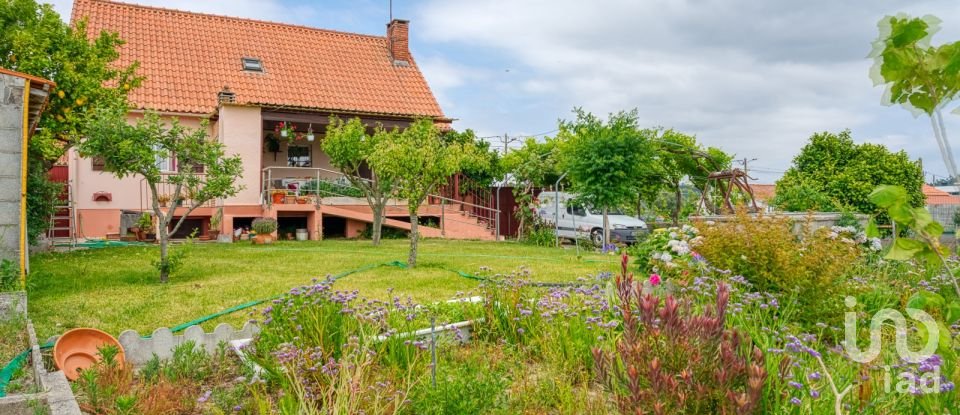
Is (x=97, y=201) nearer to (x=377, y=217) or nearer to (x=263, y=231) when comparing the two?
(x=263, y=231)

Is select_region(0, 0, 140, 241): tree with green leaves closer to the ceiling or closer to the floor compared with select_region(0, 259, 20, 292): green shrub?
closer to the ceiling

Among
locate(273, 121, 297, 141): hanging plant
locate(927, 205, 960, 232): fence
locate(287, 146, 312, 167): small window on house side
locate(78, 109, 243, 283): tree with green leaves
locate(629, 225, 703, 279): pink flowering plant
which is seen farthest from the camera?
locate(927, 205, 960, 232): fence

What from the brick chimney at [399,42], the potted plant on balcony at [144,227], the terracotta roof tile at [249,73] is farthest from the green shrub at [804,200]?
the potted plant on balcony at [144,227]

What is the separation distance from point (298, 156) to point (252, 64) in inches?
132

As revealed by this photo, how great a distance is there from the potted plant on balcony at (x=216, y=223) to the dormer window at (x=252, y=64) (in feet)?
18.5

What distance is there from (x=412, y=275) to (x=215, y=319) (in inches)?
150

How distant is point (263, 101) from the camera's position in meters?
19.3

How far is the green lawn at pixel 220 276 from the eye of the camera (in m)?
6.96

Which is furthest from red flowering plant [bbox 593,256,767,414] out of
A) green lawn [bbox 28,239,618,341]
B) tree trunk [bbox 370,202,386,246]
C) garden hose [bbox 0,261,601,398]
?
tree trunk [bbox 370,202,386,246]

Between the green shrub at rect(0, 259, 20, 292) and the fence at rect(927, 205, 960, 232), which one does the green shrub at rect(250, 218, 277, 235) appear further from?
the fence at rect(927, 205, 960, 232)

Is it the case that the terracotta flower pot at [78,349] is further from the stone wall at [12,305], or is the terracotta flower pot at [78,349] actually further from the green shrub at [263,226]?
the green shrub at [263,226]

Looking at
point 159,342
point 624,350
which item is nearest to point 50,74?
point 159,342

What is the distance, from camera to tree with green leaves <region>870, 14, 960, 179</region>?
1509 millimetres

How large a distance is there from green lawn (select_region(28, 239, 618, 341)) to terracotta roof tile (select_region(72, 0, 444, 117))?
6264 millimetres
